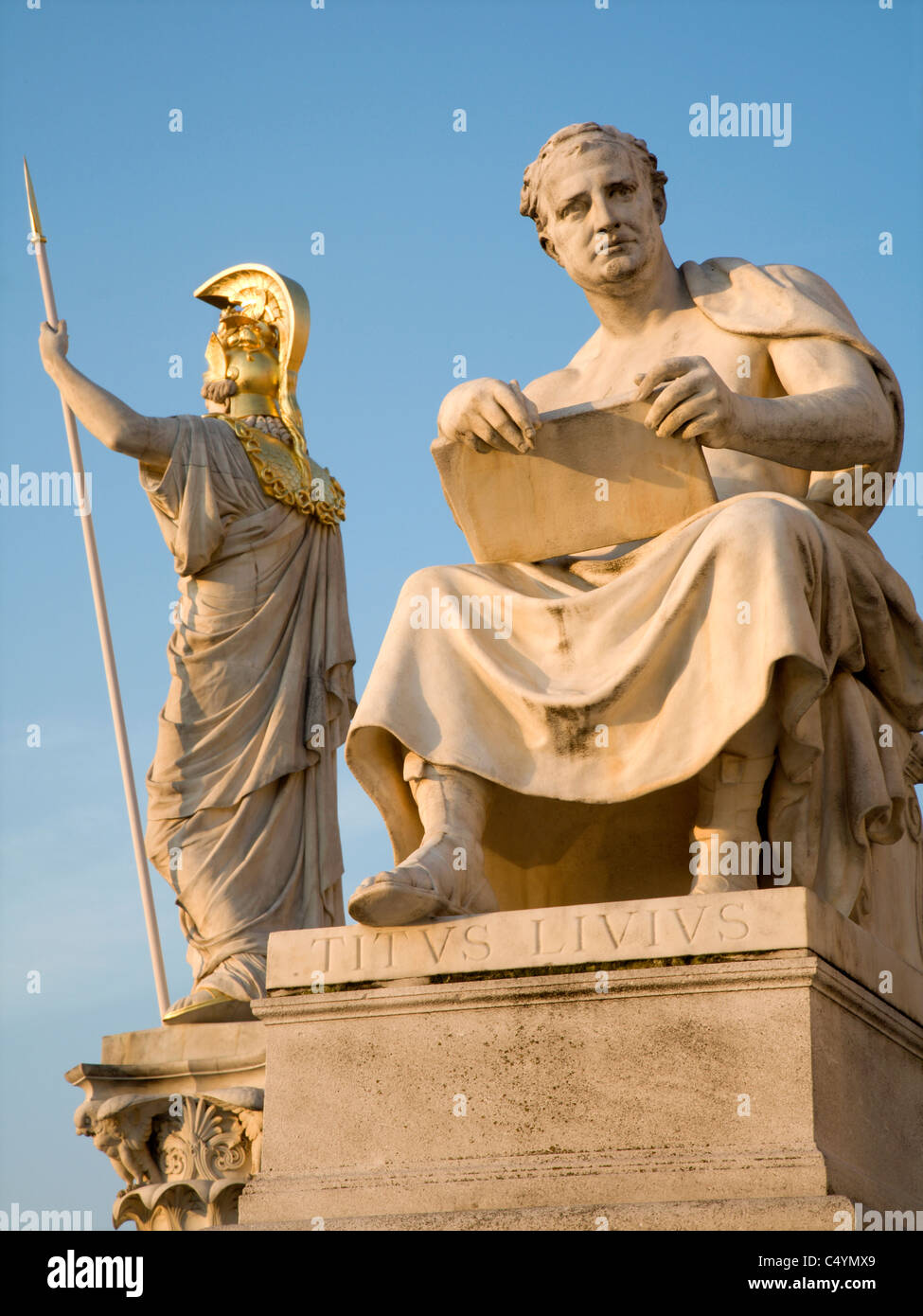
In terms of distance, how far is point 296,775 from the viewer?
10062 mm

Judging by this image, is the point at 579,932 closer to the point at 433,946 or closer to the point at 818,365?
the point at 433,946

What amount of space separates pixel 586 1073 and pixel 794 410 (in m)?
1.89

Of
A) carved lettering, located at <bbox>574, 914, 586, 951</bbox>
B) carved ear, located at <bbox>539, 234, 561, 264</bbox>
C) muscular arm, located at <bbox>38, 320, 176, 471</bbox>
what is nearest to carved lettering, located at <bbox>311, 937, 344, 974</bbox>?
carved lettering, located at <bbox>574, 914, 586, 951</bbox>

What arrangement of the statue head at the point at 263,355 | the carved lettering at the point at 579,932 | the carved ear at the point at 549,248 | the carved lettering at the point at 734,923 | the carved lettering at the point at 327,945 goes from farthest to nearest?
1. the statue head at the point at 263,355
2. the carved ear at the point at 549,248
3. the carved lettering at the point at 327,945
4. the carved lettering at the point at 579,932
5. the carved lettering at the point at 734,923

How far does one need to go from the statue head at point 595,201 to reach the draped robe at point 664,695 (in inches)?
18.4

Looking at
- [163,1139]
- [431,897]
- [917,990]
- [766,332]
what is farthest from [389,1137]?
[163,1139]

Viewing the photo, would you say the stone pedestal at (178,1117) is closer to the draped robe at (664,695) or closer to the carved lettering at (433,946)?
the draped robe at (664,695)

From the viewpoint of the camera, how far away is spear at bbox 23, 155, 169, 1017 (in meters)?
11.0

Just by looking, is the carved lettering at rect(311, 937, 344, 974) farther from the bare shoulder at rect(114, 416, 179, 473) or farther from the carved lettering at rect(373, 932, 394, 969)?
the bare shoulder at rect(114, 416, 179, 473)

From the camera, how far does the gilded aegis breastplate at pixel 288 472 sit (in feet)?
33.8

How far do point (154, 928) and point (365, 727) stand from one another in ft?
20.1

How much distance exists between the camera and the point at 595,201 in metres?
5.81

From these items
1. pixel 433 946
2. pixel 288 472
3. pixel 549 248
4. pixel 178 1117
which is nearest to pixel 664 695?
pixel 433 946

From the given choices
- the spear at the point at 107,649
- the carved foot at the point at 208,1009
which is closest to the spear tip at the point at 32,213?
the spear at the point at 107,649
